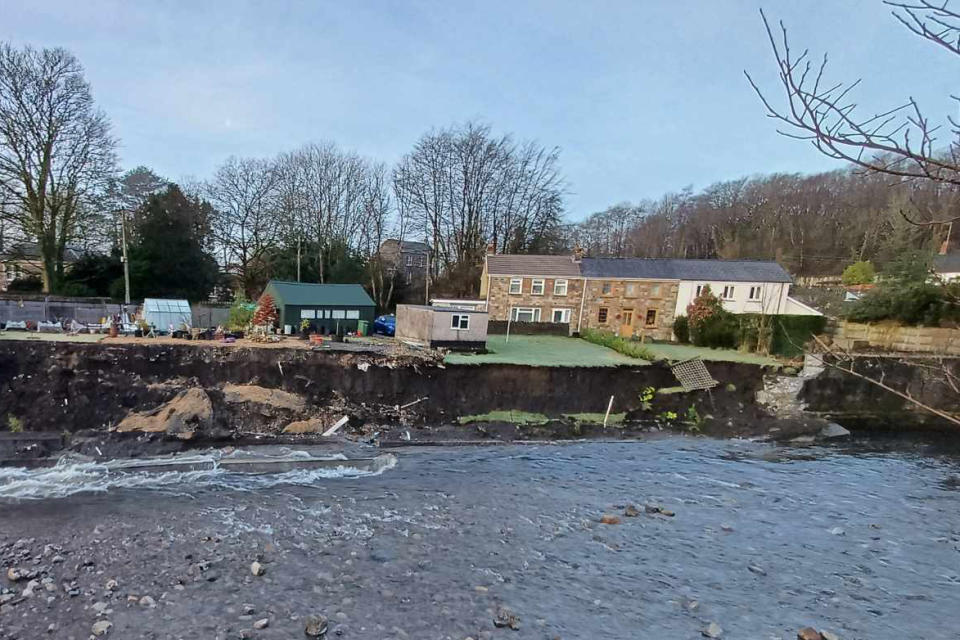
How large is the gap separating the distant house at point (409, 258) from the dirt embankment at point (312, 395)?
68.7ft

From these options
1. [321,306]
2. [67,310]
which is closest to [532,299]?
[321,306]

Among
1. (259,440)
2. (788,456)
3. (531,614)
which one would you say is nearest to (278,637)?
(531,614)

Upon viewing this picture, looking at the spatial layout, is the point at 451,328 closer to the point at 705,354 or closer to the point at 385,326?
the point at 385,326

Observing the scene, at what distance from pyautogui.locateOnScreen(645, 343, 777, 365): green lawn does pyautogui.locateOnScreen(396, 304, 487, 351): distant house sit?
921 cm

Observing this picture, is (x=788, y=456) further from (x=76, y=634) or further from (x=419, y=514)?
(x=76, y=634)

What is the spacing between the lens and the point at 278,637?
6.71m

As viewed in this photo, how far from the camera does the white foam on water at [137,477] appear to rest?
11.4 meters

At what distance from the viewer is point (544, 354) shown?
73.7 feet

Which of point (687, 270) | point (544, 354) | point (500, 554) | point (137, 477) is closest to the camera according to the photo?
point (500, 554)

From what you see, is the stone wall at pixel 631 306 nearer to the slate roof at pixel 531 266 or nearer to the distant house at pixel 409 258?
the slate roof at pixel 531 266

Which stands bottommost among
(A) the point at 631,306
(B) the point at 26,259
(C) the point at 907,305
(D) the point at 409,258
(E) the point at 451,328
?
(E) the point at 451,328

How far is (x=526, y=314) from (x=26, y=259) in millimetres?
30984

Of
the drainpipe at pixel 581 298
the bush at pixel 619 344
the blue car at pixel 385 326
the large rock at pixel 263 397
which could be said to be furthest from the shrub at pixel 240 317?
the drainpipe at pixel 581 298

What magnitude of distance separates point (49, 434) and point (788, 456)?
2481cm
